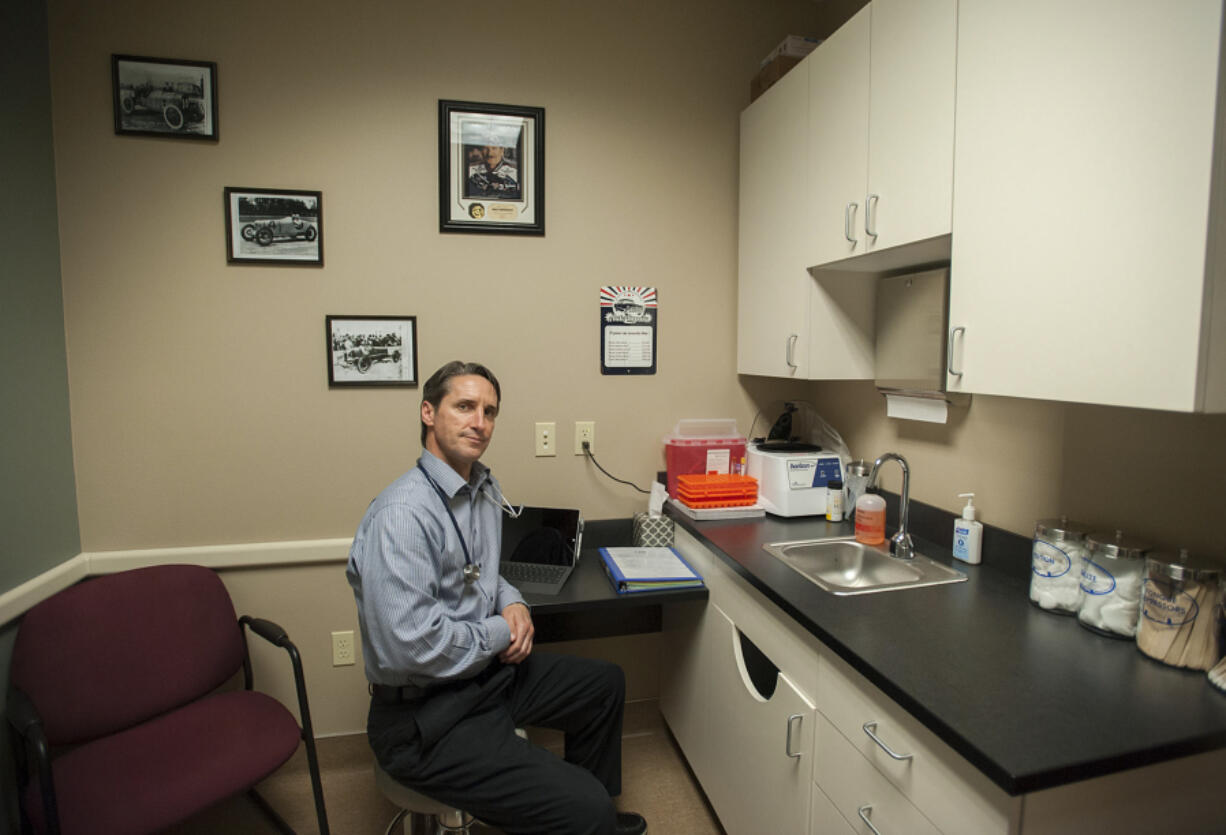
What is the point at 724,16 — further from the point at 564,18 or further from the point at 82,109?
the point at 82,109

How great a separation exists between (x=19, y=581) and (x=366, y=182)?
60.1 inches

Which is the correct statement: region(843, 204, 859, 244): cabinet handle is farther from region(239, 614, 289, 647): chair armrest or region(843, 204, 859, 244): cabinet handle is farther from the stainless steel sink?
region(239, 614, 289, 647): chair armrest

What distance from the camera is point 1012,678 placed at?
1048mm

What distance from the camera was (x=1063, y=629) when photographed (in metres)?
1.24

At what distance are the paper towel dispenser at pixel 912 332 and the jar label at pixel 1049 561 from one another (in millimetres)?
520

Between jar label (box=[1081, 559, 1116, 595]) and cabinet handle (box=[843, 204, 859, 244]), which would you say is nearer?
jar label (box=[1081, 559, 1116, 595])

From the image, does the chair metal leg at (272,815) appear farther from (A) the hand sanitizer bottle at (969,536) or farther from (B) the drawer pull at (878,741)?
(A) the hand sanitizer bottle at (969,536)

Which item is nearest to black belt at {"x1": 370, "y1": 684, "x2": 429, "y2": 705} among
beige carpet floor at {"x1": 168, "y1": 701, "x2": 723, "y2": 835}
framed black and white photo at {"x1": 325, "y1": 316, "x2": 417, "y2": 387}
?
beige carpet floor at {"x1": 168, "y1": 701, "x2": 723, "y2": 835}

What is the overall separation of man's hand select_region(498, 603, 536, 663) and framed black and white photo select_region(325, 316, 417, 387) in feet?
2.99

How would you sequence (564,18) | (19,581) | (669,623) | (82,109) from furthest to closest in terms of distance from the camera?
(669,623) → (564,18) → (82,109) → (19,581)

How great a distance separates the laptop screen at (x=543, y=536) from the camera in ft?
6.72

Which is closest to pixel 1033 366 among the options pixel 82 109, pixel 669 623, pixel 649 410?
pixel 649 410

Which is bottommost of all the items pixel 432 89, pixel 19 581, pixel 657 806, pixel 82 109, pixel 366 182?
pixel 657 806

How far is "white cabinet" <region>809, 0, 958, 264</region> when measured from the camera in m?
1.34
